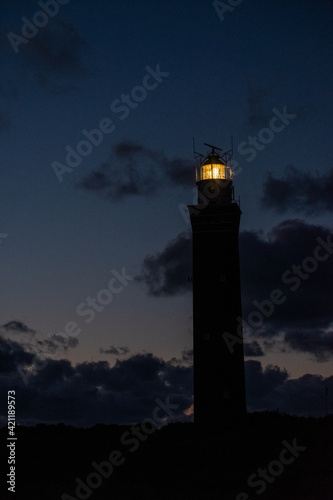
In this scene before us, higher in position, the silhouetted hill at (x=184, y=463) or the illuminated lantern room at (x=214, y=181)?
the illuminated lantern room at (x=214, y=181)

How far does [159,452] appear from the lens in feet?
116

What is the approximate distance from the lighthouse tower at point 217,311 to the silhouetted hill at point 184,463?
145cm

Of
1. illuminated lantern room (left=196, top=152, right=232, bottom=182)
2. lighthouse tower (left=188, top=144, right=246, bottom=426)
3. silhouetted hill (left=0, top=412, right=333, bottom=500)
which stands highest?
illuminated lantern room (left=196, top=152, right=232, bottom=182)

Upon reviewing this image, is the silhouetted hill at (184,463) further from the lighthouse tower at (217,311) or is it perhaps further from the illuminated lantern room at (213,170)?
the illuminated lantern room at (213,170)

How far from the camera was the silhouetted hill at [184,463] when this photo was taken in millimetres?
29516

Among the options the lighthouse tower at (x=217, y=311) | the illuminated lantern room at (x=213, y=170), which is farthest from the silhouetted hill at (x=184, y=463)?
the illuminated lantern room at (x=213, y=170)

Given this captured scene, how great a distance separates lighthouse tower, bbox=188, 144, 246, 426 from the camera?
134 feet

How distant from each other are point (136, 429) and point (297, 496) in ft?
50.4

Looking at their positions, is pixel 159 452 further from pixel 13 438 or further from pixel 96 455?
pixel 13 438

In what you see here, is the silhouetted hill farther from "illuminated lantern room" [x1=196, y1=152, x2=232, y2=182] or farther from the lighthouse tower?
"illuminated lantern room" [x1=196, y1=152, x2=232, y2=182]

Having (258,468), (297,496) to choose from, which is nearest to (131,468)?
(258,468)

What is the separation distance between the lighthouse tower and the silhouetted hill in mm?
1455

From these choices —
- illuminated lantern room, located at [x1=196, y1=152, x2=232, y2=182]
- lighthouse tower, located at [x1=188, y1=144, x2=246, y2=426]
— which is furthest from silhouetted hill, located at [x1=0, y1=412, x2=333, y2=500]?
illuminated lantern room, located at [x1=196, y1=152, x2=232, y2=182]

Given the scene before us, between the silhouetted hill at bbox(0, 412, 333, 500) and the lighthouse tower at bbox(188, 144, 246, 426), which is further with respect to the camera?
the lighthouse tower at bbox(188, 144, 246, 426)
